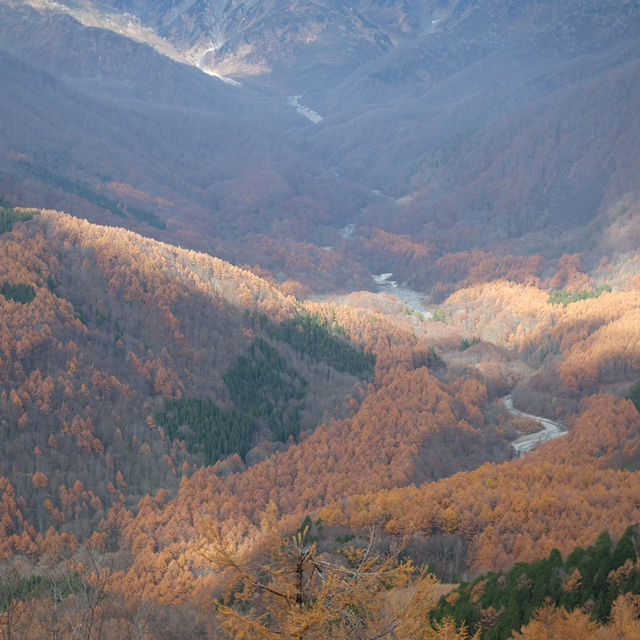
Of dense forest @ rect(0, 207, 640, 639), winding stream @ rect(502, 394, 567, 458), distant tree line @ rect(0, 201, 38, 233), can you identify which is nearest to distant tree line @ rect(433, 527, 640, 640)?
dense forest @ rect(0, 207, 640, 639)

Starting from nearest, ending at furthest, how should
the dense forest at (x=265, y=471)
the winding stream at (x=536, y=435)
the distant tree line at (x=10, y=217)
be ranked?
the dense forest at (x=265, y=471), the winding stream at (x=536, y=435), the distant tree line at (x=10, y=217)

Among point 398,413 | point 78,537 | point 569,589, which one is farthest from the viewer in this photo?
point 398,413

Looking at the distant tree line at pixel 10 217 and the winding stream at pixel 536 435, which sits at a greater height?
the distant tree line at pixel 10 217

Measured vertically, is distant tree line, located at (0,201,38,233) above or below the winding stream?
above

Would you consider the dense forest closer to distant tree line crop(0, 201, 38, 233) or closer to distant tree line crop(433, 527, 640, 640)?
distant tree line crop(433, 527, 640, 640)

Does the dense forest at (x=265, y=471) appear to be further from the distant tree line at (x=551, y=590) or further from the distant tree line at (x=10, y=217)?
the distant tree line at (x=10, y=217)

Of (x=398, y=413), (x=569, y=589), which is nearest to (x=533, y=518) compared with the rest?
(x=569, y=589)

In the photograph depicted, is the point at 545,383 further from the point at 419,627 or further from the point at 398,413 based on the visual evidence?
the point at 419,627

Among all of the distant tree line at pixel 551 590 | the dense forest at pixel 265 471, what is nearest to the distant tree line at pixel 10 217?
the dense forest at pixel 265 471

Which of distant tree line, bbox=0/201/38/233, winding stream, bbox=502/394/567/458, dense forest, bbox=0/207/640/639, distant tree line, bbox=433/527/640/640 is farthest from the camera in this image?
distant tree line, bbox=0/201/38/233
